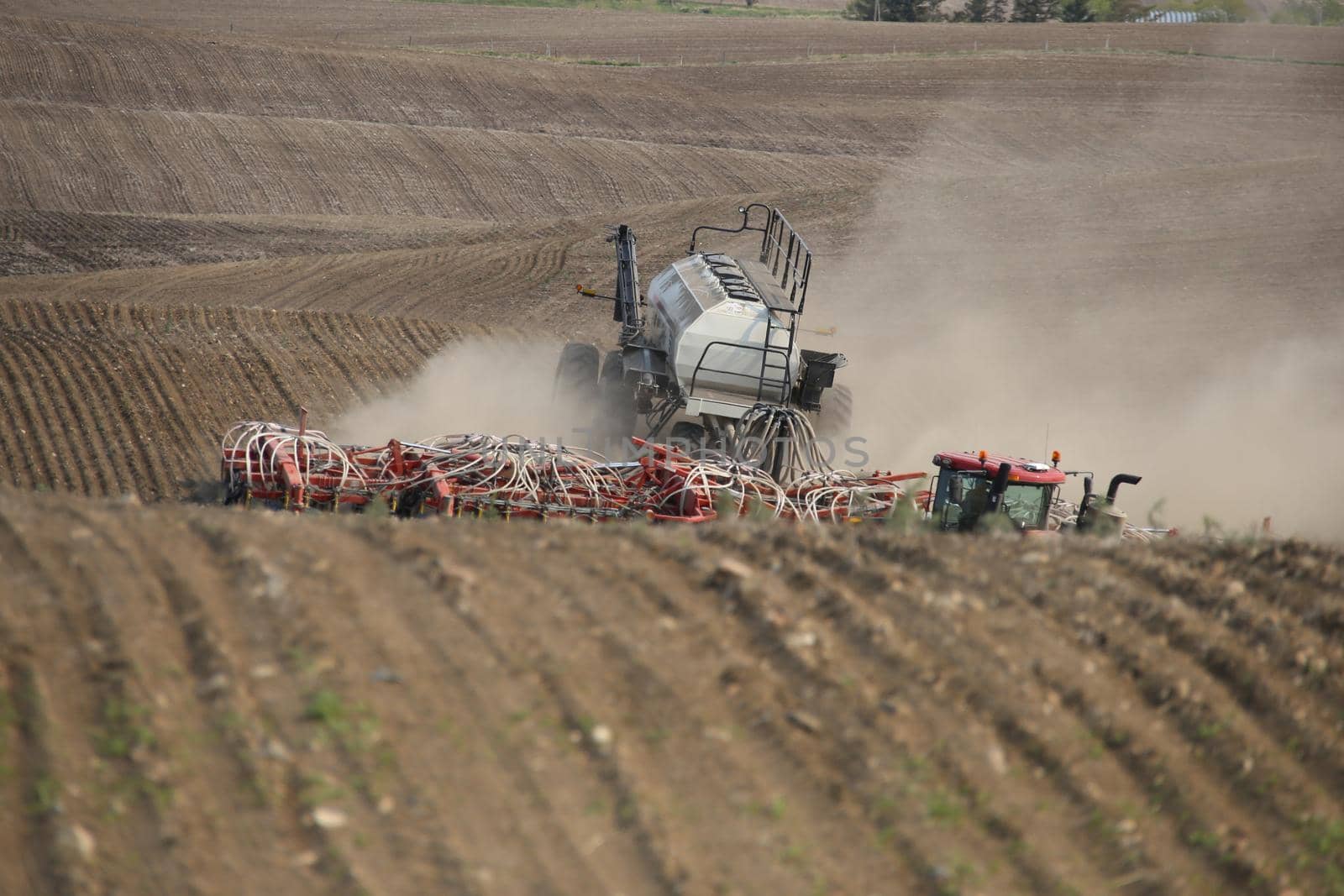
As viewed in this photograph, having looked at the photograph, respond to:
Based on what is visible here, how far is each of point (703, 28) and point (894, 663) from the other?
4790 cm

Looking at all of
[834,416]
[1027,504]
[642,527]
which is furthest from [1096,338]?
[642,527]

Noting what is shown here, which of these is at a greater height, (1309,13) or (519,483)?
(1309,13)

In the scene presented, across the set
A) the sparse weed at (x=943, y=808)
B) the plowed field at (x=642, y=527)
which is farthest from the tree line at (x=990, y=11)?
the sparse weed at (x=943, y=808)

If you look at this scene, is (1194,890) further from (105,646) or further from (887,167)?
(887,167)

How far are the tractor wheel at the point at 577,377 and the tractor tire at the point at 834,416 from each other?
2.70m

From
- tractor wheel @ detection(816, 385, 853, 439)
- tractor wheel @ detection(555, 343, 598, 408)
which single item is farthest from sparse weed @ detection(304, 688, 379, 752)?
tractor wheel @ detection(555, 343, 598, 408)

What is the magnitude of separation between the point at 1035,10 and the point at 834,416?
45.9 meters

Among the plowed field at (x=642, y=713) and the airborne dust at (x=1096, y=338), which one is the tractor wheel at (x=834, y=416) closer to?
the airborne dust at (x=1096, y=338)

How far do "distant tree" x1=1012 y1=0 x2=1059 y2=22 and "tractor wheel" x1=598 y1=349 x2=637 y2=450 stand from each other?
149 feet

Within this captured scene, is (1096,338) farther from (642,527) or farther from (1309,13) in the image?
(642,527)

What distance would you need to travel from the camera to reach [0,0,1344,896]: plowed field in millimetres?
4375

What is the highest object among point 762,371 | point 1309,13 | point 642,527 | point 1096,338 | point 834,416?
point 1309,13

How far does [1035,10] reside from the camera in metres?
53.2

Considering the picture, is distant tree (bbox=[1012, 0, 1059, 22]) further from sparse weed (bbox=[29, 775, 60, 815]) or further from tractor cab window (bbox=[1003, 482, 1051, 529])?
sparse weed (bbox=[29, 775, 60, 815])
